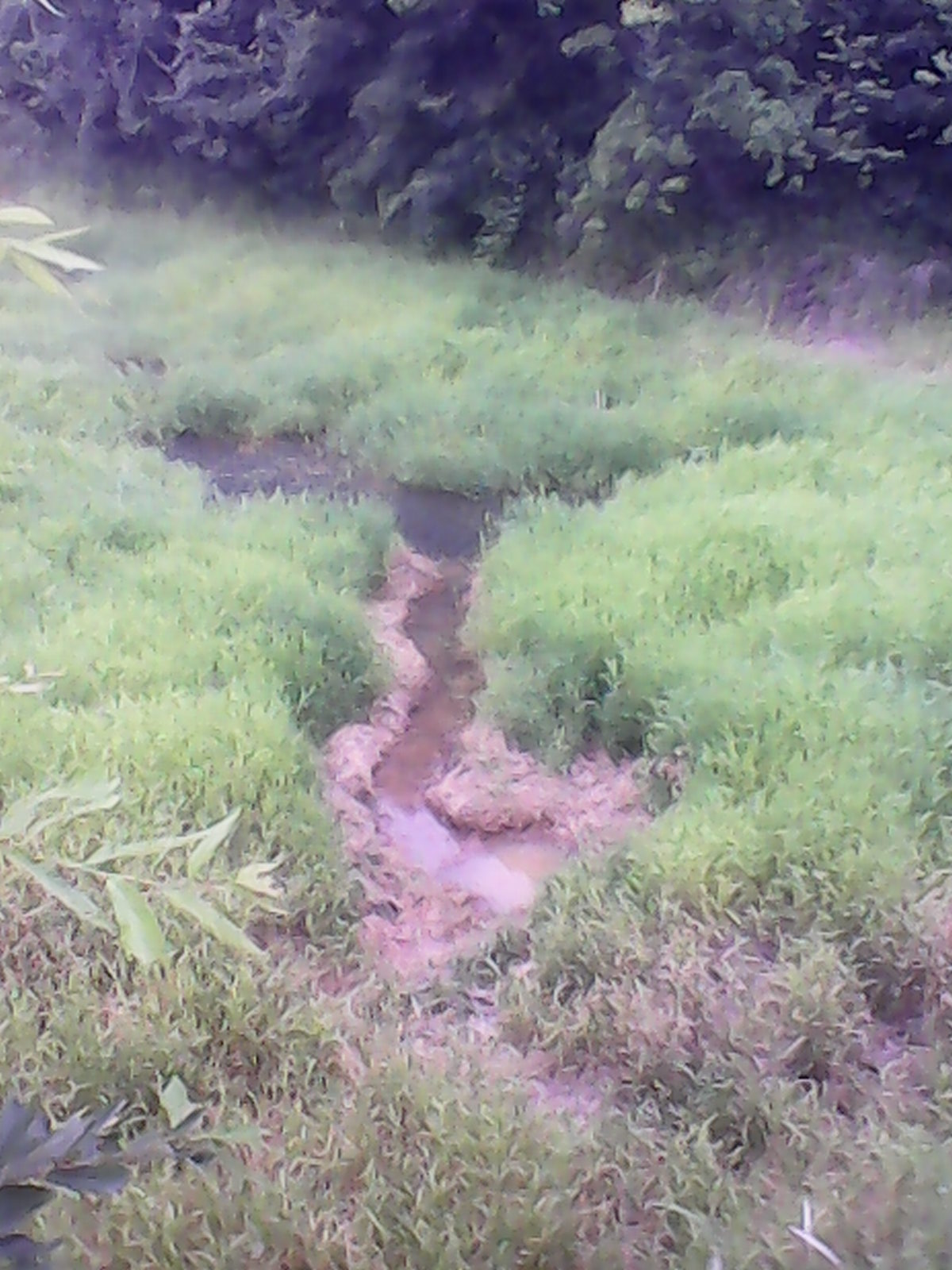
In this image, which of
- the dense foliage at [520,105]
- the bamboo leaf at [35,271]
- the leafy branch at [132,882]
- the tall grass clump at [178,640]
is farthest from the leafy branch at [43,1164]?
the dense foliage at [520,105]

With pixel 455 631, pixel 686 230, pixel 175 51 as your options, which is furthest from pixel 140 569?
pixel 175 51

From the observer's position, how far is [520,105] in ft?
22.7

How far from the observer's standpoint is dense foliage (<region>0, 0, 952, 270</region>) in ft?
18.9

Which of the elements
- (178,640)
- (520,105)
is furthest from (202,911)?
(520,105)

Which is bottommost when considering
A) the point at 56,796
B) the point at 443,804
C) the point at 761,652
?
the point at 443,804

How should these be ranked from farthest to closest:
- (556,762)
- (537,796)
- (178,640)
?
(178,640)
(556,762)
(537,796)

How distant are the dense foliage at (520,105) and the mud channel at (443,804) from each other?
3.02m

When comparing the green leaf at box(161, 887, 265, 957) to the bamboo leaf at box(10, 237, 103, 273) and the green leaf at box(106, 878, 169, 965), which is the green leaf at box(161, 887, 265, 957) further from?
the bamboo leaf at box(10, 237, 103, 273)

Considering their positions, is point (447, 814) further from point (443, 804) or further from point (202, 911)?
point (202, 911)

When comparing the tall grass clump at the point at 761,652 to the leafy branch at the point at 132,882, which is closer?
the leafy branch at the point at 132,882

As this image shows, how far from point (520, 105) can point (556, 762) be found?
191 inches

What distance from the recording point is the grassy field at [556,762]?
→ 1.80 m

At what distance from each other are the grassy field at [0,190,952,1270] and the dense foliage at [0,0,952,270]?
1137 millimetres

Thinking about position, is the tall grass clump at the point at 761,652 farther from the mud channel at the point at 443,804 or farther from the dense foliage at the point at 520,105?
the dense foliage at the point at 520,105
